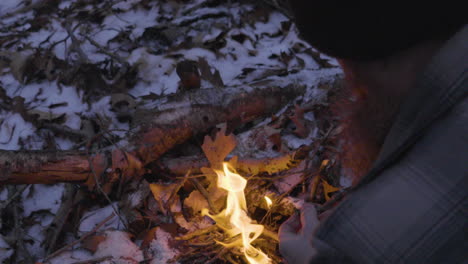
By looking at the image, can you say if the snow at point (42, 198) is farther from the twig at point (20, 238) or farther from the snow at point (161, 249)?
the snow at point (161, 249)

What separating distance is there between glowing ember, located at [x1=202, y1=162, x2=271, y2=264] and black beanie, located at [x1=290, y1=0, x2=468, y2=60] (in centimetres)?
97

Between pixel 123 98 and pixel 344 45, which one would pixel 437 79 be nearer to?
pixel 344 45

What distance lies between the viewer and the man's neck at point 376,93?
3.84 feet

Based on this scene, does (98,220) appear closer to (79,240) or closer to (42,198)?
(79,240)

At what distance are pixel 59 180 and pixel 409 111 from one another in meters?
1.89

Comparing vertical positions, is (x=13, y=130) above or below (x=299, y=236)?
below

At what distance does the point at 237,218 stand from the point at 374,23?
1.21 metres

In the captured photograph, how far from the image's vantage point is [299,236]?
1692mm

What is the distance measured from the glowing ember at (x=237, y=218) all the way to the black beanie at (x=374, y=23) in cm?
97

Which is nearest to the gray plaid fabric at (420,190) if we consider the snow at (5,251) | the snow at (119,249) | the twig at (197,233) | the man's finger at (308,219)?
the man's finger at (308,219)

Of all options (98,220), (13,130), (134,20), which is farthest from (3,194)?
(134,20)

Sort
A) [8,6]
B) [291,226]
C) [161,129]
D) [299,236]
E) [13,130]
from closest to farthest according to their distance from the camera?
1. [299,236]
2. [291,226]
3. [161,129]
4. [13,130]
5. [8,6]

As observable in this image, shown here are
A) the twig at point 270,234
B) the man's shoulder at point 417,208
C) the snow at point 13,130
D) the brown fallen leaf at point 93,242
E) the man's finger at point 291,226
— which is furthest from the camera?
the snow at point 13,130

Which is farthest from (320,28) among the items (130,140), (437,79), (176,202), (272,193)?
(130,140)
